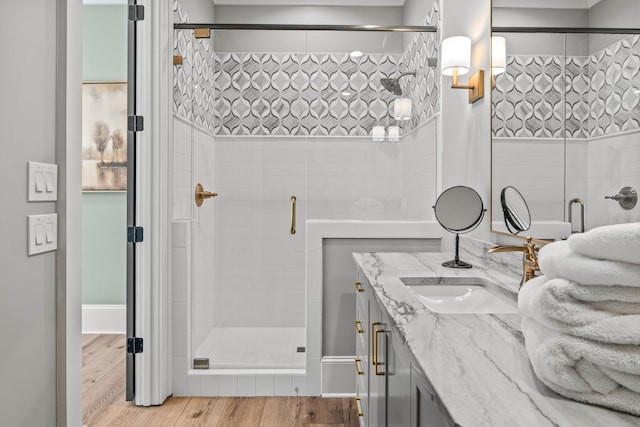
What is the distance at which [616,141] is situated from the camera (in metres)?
1.21

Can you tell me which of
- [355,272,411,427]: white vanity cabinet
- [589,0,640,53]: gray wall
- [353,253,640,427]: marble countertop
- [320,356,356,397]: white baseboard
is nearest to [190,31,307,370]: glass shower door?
[320,356,356,397]: white baseboard

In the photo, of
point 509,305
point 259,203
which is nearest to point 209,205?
point 259,203

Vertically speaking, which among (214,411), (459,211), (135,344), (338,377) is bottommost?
(214,411)

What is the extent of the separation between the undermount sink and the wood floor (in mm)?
985

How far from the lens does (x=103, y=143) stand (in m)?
3.68

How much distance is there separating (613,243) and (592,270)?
0.05 m

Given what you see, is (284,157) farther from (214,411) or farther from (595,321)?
(595,321)

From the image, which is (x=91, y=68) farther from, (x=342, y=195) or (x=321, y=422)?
(x=321, y=422)

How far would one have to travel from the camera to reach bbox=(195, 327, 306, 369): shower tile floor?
2.67 m

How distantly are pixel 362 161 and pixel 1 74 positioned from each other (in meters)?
2.07

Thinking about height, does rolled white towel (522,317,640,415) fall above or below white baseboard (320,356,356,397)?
above

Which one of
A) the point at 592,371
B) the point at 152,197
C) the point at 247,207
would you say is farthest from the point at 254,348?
the point at 592,371

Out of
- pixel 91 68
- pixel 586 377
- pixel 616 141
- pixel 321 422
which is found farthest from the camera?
pixel 91 68

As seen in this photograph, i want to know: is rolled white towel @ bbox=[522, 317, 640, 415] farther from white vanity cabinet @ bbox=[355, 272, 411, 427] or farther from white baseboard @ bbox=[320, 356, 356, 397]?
white baseboard @ bbox=[320, 356, 356, 397]
